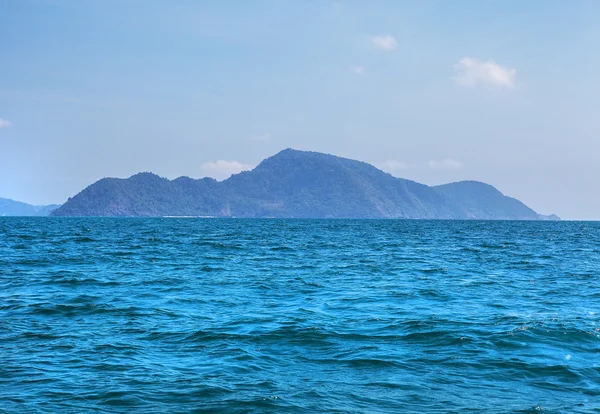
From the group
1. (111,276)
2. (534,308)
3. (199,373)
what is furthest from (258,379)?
(111,276)

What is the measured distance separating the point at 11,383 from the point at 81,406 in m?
2.58

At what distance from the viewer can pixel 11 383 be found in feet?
43.7

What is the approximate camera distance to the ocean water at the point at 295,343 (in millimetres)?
12641

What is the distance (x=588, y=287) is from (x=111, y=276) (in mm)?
27389

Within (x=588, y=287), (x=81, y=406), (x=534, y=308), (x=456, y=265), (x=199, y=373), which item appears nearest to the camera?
(x=81, y=406)

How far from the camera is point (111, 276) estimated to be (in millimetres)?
34031

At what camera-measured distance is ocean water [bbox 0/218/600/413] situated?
12641 mm

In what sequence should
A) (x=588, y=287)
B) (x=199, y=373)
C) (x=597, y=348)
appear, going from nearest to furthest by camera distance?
(x=199, y=373), (x=597, y=348), (x=588, y=287)

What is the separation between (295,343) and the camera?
17703 mm

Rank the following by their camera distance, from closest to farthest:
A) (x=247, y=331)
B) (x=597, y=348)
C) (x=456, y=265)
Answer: (x=597, y=348), (x=247, y=331), (x=456, y=265)

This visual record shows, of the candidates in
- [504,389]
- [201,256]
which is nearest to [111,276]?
[201,256]

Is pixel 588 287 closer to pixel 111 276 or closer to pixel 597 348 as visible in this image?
pixel 597 348

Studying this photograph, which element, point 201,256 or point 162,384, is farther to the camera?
point 201,256

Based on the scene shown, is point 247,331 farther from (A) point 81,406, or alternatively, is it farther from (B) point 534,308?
(B) point 534,308
